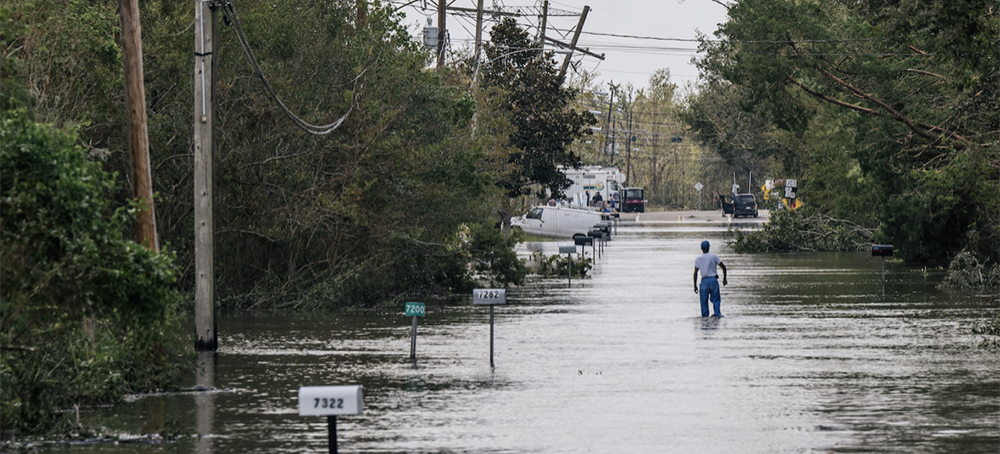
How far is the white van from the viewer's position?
65062 millimetres

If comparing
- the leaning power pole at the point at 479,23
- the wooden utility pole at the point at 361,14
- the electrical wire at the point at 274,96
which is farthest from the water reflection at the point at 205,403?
the leaning power pole at the point at 479,23

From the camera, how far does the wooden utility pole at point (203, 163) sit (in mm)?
19109

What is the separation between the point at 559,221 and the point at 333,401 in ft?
188

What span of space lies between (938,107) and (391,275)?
13048 mm

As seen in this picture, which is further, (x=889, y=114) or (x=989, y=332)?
(x=889, y=114)

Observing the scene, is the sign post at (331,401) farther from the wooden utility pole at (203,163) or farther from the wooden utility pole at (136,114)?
the wooden utility pole at (203,163)

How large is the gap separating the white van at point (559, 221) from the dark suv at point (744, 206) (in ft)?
91.7

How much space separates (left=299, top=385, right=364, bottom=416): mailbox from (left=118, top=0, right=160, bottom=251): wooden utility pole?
8.97m

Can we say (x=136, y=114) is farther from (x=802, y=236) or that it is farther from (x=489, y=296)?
(x=802, y=236)

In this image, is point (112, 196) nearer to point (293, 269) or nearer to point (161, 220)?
point (161, 220)

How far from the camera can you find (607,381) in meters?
16.3

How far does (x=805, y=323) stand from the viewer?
24.3 meters

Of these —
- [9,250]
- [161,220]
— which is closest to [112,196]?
[161,220]

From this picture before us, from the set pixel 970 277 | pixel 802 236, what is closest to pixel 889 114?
pixel 970 277
